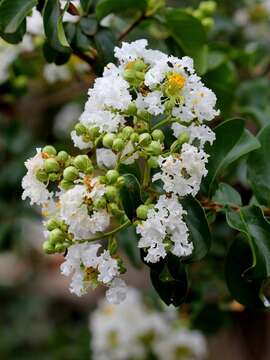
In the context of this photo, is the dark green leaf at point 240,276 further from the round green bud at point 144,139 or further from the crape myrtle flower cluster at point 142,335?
the crape myrtle flower cluster at point 142,335

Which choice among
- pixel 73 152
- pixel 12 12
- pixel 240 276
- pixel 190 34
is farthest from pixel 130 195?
pixel 73 152

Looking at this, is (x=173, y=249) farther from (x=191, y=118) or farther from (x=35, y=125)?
(x=35, y=125)

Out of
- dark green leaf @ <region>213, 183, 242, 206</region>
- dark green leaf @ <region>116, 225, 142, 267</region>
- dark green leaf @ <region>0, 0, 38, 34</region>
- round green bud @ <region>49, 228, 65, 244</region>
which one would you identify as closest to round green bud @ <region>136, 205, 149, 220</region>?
round green bud @ <region>49, 228, 65, 244</region>

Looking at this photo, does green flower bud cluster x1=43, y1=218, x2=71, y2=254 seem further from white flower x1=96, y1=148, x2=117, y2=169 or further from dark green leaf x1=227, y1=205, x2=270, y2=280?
dark green leaf x1=227, y1=205, x2=270, y2=280

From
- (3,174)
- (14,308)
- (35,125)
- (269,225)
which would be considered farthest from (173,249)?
(14,308)

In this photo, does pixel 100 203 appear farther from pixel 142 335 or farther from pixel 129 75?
pixel 142 335

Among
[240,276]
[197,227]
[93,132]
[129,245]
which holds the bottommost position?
[129,245]
